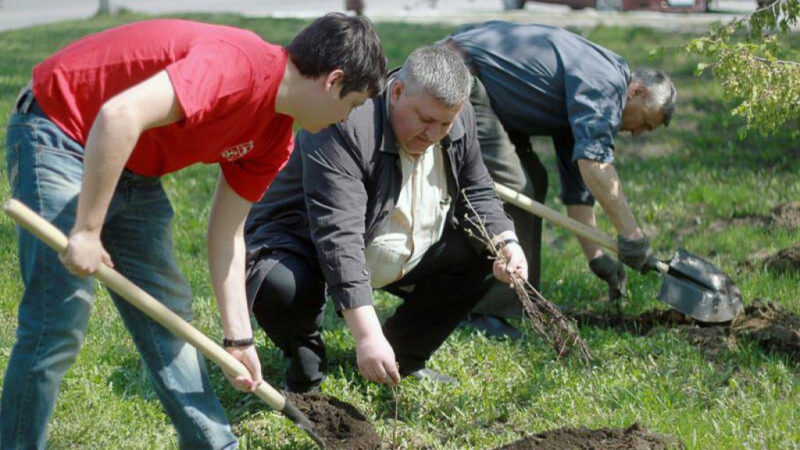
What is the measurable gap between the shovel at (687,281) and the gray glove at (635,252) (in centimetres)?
5

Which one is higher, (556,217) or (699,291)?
(556,217)

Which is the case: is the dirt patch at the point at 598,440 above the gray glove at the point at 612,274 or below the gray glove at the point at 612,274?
above

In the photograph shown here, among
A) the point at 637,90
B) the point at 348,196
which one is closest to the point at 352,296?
the point at 348,196

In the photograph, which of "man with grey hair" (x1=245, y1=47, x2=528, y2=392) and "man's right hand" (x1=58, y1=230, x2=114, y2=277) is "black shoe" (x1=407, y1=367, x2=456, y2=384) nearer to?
"man with grey hair" (x1=245, y1=47, x2=528, y2=392)

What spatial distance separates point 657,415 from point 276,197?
5.61ft

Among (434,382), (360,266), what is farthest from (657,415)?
(360,266)

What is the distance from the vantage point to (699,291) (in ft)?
16.9

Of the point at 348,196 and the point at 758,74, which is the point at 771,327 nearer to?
the point at 758,74

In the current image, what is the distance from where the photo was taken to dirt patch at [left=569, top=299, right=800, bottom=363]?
4.72 m

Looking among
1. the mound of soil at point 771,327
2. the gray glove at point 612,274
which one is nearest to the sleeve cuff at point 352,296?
the mound of soil at point 771,327

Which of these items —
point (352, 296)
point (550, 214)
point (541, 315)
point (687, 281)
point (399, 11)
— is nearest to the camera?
point (352, 296)

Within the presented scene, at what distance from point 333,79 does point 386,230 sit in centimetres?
140

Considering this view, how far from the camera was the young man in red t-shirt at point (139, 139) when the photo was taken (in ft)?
8.80

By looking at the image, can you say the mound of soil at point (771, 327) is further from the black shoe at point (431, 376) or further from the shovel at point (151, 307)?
the shovel at point (151, 307)
